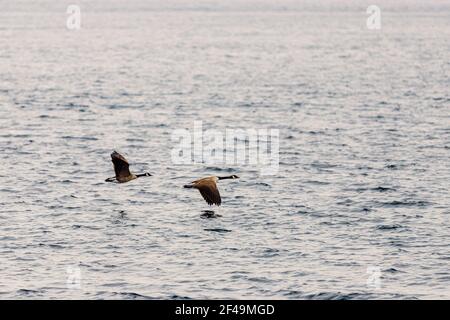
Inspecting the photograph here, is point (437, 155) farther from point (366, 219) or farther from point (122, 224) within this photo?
point (122, 224)

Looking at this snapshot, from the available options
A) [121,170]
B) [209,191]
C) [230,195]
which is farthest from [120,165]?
[230,195]

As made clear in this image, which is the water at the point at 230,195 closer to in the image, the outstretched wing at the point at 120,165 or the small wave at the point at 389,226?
the small wave at the point at 389,226

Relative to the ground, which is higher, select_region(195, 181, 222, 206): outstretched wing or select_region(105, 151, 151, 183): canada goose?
select_region(105, 151, 151, 183): canada goose

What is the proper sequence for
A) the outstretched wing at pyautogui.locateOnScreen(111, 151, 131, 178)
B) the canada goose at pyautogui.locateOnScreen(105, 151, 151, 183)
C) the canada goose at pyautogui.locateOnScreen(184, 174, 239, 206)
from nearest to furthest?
the canada goose at pyautogui.locateOnScreen(184, 174, 239, 206) → the outstretched wing at pyautogui.locateOnScreen(111, 151, 131, 178) → the canada goose at pyautogui.locateOnScreen(105, 151, 151, 183)

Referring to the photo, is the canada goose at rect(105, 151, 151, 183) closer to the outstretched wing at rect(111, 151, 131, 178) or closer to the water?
the outstretched wing at rect(111, 151, 131, 178)

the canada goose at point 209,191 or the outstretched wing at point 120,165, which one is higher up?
the outstretched wing at point 120,165

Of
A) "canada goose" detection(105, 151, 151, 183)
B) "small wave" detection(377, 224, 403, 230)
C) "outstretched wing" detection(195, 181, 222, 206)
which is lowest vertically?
"small wave" detection(377, 224, 403, 230)

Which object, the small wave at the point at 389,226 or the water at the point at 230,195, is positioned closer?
the water at the point at 230,195

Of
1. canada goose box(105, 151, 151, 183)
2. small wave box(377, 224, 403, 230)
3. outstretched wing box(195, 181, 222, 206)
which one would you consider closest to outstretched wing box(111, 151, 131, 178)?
canada goose box(105, 151, 151, 183)

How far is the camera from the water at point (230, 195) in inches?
1358

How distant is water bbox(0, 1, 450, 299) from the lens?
3450cm

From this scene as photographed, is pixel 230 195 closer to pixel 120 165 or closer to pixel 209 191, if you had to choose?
pixel 120 165

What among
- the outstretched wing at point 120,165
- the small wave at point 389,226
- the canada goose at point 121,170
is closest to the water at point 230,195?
the small wave at point 389,226

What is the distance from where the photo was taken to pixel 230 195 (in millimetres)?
48188
